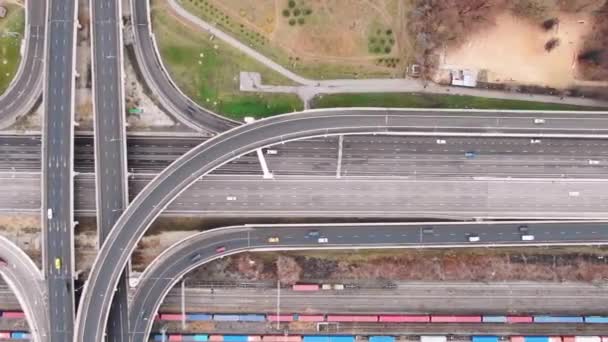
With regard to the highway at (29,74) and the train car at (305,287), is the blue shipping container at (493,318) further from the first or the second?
the highway at (29,74)

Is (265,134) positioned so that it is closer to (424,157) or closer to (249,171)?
(249,171)

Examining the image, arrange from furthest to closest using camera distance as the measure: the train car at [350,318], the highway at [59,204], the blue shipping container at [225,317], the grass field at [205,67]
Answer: the train car at [350,318], the blue shipping container at [225,317], the grass field at [205,67], the highway at [59,204]

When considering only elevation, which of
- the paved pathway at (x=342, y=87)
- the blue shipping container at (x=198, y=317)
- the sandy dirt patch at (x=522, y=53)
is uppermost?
the sandy dirt patch at (x=522, y=53)

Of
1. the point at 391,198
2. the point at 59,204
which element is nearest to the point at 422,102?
the point at 391,198

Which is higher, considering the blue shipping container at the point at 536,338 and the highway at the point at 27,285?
the highway at the point at 27,285

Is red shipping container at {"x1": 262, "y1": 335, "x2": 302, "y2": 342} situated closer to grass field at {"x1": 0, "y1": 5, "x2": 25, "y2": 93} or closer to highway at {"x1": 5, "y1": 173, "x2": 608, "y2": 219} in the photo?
highway at {"x1": 5, "y1": 173, "x2": 608, "y2": 219}

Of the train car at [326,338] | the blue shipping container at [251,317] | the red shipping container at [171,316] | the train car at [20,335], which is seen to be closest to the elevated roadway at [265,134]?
the red shipping container at [171,316]

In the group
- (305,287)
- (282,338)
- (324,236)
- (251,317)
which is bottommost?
(282,338)
